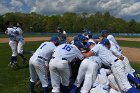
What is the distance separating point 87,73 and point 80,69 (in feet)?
0.95

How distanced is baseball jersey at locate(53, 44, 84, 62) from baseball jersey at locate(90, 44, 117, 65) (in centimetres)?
55

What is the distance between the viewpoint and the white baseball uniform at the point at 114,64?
32.7 ft

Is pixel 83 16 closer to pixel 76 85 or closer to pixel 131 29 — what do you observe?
pixel 131 29

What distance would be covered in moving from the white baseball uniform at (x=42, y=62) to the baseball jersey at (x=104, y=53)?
147 centimetres

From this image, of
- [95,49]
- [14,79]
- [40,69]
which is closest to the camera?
[95,49]

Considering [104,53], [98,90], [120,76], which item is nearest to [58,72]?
[98,90]

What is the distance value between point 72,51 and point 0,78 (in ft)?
16.0

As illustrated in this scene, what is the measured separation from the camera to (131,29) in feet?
385

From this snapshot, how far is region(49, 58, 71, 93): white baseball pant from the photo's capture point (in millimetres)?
9873

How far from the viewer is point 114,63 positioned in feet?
33.7

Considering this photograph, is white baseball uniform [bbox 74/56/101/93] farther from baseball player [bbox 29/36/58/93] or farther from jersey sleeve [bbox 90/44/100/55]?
baseball player [bbox 29/36/58/93]

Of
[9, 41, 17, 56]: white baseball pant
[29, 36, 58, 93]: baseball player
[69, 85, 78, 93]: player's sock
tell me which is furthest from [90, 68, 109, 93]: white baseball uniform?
[9, 41, 17, 56]: white baseball pant

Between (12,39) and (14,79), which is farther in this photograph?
(12,39)

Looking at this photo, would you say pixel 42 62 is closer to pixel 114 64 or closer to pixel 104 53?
pixel 104 53
